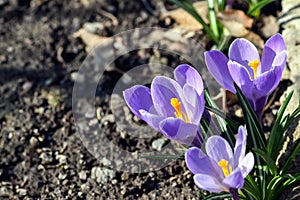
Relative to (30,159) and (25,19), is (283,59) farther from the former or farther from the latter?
(25,19)

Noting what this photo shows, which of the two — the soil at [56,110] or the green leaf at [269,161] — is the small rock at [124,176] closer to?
the soil at [56,110]

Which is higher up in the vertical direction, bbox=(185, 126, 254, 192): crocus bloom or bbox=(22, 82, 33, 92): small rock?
bbox=(185, 126, 254, 192): crocus bloom

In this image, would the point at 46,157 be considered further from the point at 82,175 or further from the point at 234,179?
the point at 234,179

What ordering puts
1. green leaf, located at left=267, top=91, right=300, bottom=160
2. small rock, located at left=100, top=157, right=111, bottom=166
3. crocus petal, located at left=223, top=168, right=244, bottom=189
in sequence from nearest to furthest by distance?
crocus petal, located at left=223, top=168, right=244, bottom=189
green leaf, located at left=267, top=91, right=300, bottom=160
small rock, located at left=100, top=157, right=111, bottom=166

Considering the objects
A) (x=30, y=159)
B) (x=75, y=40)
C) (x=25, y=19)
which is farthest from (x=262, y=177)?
(x=25, y=19)

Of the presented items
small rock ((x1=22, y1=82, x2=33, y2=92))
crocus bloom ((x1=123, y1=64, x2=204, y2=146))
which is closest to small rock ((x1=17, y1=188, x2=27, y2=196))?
small rock ((x1=22, y1=82, x2=33, y2=92))

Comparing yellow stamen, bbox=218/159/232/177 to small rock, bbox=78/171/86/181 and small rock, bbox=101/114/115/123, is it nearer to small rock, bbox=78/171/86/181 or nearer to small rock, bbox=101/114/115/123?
small rock, bbox=78/171/86/181
